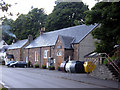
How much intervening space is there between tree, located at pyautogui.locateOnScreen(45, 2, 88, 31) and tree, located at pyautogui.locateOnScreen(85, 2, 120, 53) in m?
38.5

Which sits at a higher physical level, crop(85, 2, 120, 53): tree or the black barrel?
crop(85, 2, 120, 53): tree

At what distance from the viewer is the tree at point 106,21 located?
51.9 ft

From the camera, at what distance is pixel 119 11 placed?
52.7ft

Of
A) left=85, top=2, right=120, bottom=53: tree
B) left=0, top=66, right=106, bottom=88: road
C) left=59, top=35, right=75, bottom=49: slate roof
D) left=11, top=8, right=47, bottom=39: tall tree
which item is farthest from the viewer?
left=11, top=8, right=47, bottom=39: tall tree

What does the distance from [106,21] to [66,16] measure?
131 ft

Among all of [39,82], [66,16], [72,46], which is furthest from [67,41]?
[66,16]

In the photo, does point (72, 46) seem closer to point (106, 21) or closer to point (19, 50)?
point (106, 21)

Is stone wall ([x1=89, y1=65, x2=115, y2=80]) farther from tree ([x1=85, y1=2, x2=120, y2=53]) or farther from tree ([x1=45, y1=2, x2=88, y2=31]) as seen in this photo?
tree ([x1=45, y1=2, x2=88, y2=31])

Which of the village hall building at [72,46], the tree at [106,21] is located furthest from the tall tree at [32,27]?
the tree at [106,21]

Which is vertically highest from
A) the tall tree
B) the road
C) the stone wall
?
the tall tree

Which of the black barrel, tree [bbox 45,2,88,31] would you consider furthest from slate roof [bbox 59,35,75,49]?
tree [bbox 45,2,88,31]

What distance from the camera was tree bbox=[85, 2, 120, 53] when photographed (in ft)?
51.9

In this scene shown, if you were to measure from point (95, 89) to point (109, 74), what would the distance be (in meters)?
6.06

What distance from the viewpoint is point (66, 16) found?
55938 mm
